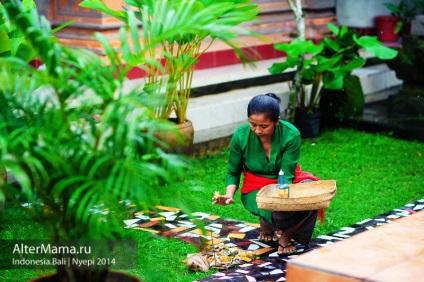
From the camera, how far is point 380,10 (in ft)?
45.0

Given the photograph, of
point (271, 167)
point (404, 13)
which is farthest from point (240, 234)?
point (404, 13)

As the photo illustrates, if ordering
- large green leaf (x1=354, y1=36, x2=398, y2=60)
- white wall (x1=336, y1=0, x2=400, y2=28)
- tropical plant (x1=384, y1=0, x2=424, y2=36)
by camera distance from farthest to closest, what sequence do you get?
white wall (x1=336, y1=0, x2=400, y2=28) → tropical plant (x1=384, y1=0, x2=424, y2=36) → large green leaf (x1=354, y1=36, x2=398, y2=60)

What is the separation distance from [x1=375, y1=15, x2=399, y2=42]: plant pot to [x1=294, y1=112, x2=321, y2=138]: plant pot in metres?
3.89

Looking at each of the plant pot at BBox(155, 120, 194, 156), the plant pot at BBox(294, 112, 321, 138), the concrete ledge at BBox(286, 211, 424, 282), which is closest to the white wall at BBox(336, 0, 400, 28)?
the plant pot at BBox(294, 112, 321, 138)

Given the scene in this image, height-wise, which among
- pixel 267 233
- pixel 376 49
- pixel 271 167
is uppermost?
pixel 376 49

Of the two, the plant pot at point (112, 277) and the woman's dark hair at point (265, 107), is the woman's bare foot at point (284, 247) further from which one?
the plant pot at point (112, 277)

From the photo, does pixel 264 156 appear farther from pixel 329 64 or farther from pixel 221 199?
pixel 329 64

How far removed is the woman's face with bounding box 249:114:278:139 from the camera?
18.9 ft

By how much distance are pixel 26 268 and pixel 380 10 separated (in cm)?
960

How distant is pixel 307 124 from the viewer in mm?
10117

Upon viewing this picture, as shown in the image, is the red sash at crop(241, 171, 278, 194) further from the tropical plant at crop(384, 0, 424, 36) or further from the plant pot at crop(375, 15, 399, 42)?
the plant pot at crop(375, 15, 399, 42)

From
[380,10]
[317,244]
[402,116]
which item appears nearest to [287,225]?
[317,244]

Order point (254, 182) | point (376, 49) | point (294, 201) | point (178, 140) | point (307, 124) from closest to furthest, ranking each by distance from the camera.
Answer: point (294, 201) < point (254, 182) < point (178, 140) < point (376, 49) < point (307, 124)

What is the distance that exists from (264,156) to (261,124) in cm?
37
